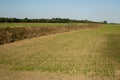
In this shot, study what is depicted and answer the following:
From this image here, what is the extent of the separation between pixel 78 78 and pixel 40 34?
31717 mm

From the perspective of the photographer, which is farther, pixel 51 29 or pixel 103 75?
pixel 51 29

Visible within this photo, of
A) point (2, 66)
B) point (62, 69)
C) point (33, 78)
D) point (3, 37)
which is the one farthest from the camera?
point (3, 37)

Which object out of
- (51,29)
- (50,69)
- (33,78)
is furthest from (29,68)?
(51,29)

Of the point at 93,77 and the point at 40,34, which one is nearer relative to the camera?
the point at 93,77

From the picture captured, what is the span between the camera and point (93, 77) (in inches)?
353

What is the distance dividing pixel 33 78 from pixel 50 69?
1748 millimetres

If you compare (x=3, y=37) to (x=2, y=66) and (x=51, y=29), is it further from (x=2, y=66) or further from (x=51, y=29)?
(x=51, y=29)

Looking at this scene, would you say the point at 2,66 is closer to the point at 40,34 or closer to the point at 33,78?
the point at 33,78

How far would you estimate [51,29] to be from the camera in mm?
48312

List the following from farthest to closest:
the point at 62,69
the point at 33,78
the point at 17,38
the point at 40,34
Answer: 1. the point at 40,34
2. the point at 17,38
3. the point at 62,69
4. the point at 33,78

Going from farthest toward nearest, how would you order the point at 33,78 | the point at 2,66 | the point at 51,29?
the point at 51,29, the point at 2,66, the point at 33,78

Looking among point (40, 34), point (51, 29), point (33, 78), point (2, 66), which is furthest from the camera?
point (51, 29)

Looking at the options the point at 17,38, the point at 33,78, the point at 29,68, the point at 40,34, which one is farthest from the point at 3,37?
Answer: the point at 33,78

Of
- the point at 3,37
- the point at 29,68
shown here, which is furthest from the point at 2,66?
the point at 3,37
